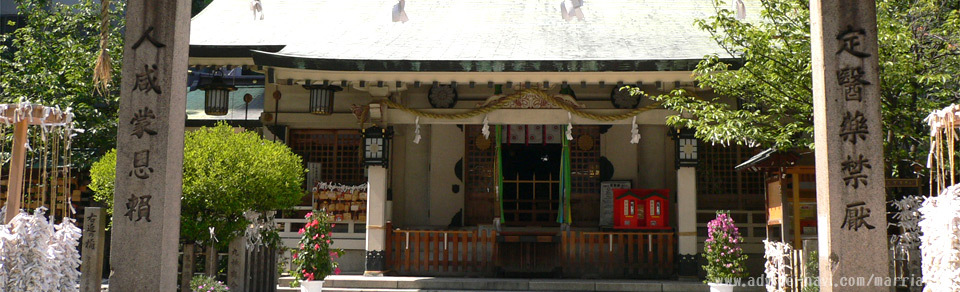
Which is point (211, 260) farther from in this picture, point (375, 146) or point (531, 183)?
point (531, 183)

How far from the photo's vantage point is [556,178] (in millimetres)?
17062

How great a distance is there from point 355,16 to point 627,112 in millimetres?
6179

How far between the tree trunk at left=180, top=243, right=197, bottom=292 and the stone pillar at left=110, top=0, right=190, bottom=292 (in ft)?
11.4

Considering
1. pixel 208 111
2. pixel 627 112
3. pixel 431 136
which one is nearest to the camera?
pixel 627 112

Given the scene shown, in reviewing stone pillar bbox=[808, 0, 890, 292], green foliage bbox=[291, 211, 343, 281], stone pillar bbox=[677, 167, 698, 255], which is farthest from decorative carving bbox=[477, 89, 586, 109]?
stone pillar bbox=[808, 0, 890, 292]

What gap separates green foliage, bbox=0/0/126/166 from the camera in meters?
15.9

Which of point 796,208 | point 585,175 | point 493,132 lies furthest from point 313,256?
point 796,208

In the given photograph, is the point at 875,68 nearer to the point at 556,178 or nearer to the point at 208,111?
the point at 556,178

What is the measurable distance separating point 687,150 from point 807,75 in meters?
3.74

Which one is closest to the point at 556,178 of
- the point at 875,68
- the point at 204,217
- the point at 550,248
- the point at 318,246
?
the point at 550,248

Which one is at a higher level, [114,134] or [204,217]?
[114,134]

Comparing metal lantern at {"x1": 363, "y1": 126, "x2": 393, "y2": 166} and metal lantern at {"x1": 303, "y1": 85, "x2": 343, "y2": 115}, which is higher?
metal lantern at {"x1": 303, "y1": 85, "x2": 343, "y2": 115}

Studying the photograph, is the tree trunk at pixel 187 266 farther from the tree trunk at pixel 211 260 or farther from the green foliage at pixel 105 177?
the green foliage at pixel 105 177

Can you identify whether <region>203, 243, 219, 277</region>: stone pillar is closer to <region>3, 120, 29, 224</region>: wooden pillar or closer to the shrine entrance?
<region>3, 120, 29, 224</region>: wooden pillar
